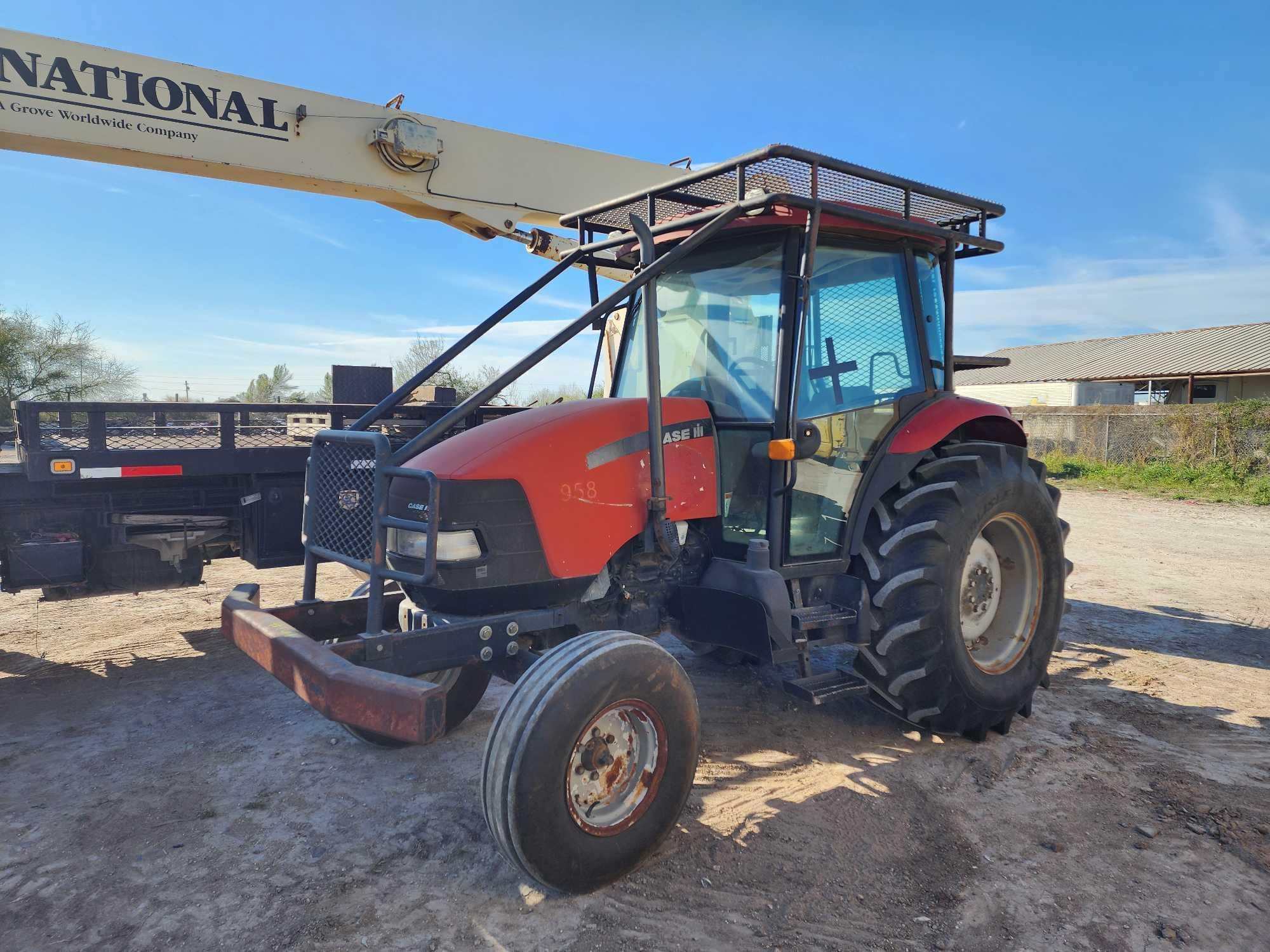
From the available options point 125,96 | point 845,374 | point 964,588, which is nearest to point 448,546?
point 845,374

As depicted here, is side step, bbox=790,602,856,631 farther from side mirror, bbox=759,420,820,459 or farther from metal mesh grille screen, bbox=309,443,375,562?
metal mesh grille screen, bbox=309,443,375,562

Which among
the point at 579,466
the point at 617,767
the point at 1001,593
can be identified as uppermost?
the point at 579,466

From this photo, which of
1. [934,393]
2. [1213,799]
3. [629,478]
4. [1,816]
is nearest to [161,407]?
[1,816]

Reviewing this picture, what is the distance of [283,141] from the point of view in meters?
5.08

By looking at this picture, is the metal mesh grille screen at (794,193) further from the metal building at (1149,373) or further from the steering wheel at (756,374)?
the metal building at (1149,373)

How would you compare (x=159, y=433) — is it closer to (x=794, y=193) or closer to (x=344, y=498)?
(x=344, y=498)

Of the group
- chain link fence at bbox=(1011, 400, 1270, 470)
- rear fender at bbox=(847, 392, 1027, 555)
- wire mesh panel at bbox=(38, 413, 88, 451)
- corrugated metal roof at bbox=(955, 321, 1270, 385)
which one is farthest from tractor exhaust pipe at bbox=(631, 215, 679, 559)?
corrugated metal roof at bbox=(955, 321, 1270, 385)

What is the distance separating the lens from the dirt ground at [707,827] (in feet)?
8.54

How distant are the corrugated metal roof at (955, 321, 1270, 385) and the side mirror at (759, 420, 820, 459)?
23.8 metres

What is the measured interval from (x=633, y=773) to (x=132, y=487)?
143 inches

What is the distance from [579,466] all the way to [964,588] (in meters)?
2.22

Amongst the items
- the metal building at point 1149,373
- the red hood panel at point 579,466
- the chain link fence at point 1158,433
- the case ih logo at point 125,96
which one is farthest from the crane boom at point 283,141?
the metal building at point 1149,373

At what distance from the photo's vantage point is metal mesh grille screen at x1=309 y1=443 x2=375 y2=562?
3.12m

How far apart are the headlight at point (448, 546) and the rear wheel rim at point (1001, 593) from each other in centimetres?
255
